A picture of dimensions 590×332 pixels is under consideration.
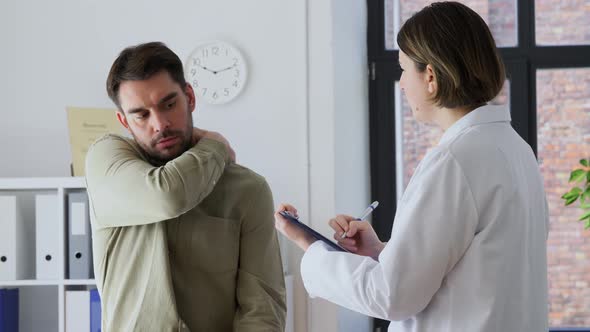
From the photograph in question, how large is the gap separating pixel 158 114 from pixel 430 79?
65 centimetres

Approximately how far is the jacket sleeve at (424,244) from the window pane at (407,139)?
2822mm

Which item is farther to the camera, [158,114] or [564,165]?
[564,165]

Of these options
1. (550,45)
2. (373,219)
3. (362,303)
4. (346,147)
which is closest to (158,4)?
(346,147)

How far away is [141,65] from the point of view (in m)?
1.83

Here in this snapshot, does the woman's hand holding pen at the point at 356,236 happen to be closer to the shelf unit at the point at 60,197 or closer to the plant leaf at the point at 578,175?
the shelf unit at the point at 60,197

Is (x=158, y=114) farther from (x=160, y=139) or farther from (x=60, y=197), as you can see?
(x=60, y=197)

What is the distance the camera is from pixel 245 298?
1.78m

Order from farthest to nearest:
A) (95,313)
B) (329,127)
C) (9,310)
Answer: (329,127) → (9,310) → (95,313)

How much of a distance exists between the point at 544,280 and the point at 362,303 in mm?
338

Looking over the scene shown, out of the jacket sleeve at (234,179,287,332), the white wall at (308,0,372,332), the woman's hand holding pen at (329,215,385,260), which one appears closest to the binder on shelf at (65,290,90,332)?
the white wall at (308,0,372,332)

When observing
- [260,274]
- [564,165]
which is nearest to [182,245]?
[260,274]

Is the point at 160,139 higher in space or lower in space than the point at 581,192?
higher

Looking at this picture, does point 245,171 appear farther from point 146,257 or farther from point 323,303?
point 323,303

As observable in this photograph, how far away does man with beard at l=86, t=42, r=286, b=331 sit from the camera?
171 centimetres
